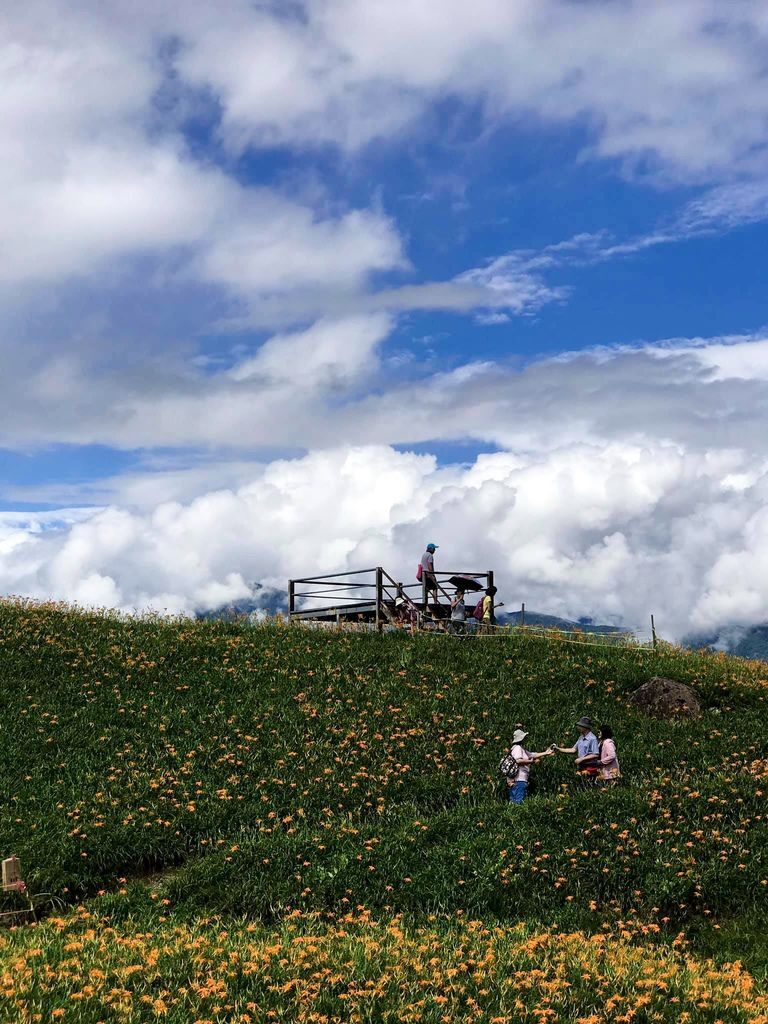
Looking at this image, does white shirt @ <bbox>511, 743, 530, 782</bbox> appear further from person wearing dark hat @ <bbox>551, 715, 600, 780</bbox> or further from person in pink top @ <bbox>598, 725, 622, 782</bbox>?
person in pink top @ <bbox>598, 725, 622, 782</bbox>

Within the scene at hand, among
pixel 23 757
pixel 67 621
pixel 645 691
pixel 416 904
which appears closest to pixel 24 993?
pixel 416 904

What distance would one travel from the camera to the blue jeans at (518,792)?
20217 mm

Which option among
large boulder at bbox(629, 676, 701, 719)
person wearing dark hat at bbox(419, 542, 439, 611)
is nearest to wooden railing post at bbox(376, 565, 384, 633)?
person wearing dark hat at bbox(419, 542, 439, 611)

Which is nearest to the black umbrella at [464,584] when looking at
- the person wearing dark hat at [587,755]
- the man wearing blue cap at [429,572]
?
the man wearing blue cap at [429,572]

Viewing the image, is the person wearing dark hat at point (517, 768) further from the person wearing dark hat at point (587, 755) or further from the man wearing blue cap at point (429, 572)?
the man wearing blue cap at point (429, 572)

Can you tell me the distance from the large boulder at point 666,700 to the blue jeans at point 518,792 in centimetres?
738

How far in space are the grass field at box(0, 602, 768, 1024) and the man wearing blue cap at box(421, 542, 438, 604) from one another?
3210 millimetres

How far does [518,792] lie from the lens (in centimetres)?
2036

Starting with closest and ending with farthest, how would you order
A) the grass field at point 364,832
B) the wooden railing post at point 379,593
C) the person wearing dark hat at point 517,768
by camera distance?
the grass field at point 364,832 < the person wearing dark hat at point 517,768 < the wooden railing post at point 379,593

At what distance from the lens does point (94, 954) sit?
1084cm

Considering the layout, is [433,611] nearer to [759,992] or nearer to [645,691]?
[645,691]

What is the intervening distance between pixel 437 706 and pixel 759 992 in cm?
1518

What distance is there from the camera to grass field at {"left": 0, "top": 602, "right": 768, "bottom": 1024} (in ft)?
33.1

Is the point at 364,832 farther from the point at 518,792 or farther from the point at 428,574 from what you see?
the point at 428,574
